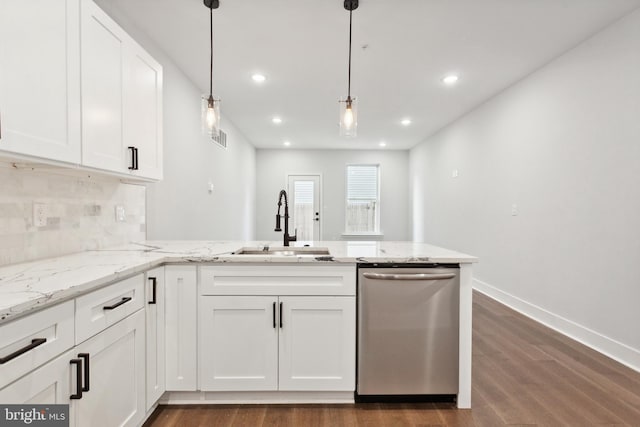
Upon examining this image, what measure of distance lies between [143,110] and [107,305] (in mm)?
1278

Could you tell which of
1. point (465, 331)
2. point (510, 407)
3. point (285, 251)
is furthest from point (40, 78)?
A: point (510, 407)

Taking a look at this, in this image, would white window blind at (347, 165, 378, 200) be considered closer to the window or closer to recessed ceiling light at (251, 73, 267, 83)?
the window

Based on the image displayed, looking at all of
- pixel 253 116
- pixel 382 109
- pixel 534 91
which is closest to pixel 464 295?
pixel 534 91

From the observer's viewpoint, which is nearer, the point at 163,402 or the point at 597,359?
the point at 163,402

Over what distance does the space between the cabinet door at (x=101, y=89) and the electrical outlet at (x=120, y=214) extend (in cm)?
54

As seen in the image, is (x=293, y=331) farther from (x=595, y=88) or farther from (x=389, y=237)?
(x=389, y=237)

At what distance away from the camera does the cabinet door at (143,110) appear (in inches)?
73.3

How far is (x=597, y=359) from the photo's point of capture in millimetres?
2410

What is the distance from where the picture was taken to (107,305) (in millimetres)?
1307

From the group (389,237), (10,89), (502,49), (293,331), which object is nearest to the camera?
(10,89)

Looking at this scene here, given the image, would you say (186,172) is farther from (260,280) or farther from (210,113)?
(260,280)

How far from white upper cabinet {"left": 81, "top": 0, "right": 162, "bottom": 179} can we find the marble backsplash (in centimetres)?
27

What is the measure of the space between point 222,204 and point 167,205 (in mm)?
1840

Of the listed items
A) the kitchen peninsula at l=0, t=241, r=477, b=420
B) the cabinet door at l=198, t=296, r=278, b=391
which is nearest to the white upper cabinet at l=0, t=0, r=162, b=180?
the kitchen peninsula at l=0, t=241, r=477, b=420
